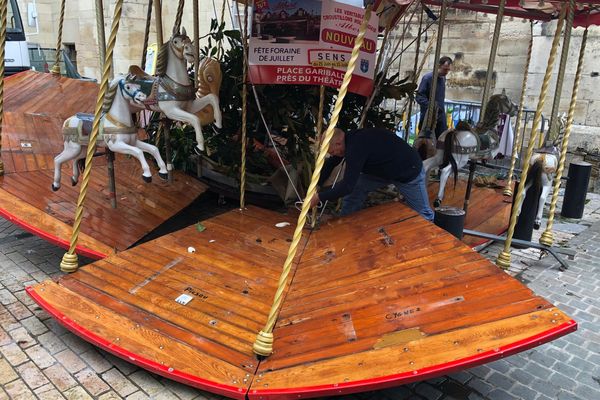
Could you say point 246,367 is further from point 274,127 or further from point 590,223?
point 590,223

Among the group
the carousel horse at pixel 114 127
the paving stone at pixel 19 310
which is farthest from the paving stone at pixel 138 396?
the carousel horse at pixel 114 127

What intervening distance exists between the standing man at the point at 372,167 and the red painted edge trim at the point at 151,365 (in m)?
2.08

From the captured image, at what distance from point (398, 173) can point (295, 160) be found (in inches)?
61.0

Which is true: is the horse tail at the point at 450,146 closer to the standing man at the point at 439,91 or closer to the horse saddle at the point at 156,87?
the standing man at the point at 439,91

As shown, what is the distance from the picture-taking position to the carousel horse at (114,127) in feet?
17.0

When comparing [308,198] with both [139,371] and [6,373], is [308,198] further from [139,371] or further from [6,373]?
[6,373]

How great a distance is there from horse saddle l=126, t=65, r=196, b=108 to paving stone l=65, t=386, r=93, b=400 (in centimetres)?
322

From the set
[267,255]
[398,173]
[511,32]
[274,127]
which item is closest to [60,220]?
[267,255]

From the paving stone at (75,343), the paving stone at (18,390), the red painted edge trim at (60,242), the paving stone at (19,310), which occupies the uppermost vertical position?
the red painted edge trim at (60,242)

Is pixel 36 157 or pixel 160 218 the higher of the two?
pixel 36 157

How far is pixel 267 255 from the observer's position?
454 centimetres

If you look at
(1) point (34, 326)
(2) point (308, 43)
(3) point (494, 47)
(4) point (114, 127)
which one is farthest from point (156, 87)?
(3) point (494, 47)

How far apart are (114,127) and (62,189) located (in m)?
1.22

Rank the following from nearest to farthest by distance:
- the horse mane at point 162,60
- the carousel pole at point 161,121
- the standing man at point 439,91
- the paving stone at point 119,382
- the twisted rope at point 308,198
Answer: the twisted rope at point 308,198, the paving stone at point 119,382, the horse mane at point 162,60, the carousel pole at point 161,121, the standing man at point 439,91
